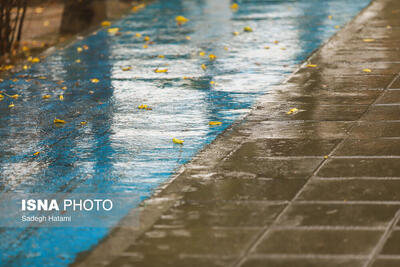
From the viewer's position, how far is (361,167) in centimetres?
584

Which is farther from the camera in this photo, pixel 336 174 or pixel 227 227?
pixel 336 174

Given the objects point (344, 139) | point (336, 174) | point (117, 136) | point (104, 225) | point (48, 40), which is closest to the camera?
point (104, 225)

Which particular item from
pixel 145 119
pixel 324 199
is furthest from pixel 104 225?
pixel 145 119

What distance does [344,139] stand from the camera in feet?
21.6

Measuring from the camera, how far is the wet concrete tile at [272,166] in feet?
19.0

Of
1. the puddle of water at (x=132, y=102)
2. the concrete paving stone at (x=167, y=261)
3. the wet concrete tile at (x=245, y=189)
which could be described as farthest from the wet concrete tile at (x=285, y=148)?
the concrete paving stone at (x=167, y=261)

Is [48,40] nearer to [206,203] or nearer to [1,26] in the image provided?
[1,26]

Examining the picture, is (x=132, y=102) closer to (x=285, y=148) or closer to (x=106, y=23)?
(x=285, y=148)

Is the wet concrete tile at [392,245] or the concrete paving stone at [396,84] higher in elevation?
the wet concrete tile at [392,245]

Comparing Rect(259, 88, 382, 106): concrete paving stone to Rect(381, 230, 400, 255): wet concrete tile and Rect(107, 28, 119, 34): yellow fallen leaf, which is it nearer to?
Rect(381, 230, 400, 255): wet concrete tile

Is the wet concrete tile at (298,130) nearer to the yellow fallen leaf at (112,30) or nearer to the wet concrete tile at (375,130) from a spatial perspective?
A: the wet concrete tile at (375,130)

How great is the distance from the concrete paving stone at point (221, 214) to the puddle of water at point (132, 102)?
18.3 inches

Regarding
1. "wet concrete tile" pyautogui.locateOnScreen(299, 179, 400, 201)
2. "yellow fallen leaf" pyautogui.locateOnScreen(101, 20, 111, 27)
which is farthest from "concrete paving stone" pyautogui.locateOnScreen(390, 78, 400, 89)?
"yellow fallen leaf" pyautogui.locateOnScreen(101, 20, 111, 27)

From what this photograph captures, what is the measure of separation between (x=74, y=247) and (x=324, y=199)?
1601 mm
